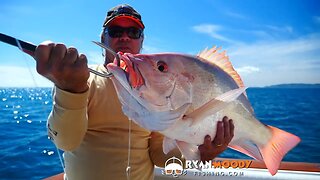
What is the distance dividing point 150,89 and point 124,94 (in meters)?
0.13

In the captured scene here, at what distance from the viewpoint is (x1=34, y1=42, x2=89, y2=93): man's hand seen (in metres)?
1.03

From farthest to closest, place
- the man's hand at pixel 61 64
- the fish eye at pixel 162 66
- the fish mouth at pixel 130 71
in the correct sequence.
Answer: the fish eye at pixel 162 66, the fish mouth at pixel 130 71, the man's hand at pixel 61 64

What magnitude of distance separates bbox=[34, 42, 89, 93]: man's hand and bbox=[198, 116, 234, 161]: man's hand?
0.76m

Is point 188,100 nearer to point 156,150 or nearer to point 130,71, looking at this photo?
point 130,71

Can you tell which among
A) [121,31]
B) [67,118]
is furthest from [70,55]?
[121,31]

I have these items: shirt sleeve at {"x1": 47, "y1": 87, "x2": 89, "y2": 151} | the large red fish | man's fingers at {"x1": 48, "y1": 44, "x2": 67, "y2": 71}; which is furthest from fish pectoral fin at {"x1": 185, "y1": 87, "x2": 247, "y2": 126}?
man's fingers at {"x1": 48, "y1": 44, "x2": 67, "y2": 71}

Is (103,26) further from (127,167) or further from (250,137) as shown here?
(250,137)

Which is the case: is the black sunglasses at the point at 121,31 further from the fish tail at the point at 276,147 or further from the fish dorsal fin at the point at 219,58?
the fish tail at the point at 276,147

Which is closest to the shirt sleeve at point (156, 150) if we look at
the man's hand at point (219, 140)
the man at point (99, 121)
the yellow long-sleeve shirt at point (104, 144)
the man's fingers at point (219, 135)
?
the man at point (99, 121)

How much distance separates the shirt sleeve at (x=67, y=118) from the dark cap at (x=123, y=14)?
3.01 ft

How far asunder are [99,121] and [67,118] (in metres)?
0.38

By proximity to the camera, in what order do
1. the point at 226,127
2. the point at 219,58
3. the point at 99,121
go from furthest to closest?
the point at 99,121 → the point at 219,58 → the point at 226,127

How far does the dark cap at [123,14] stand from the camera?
80.4 inches

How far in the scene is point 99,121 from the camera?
5.56ft
